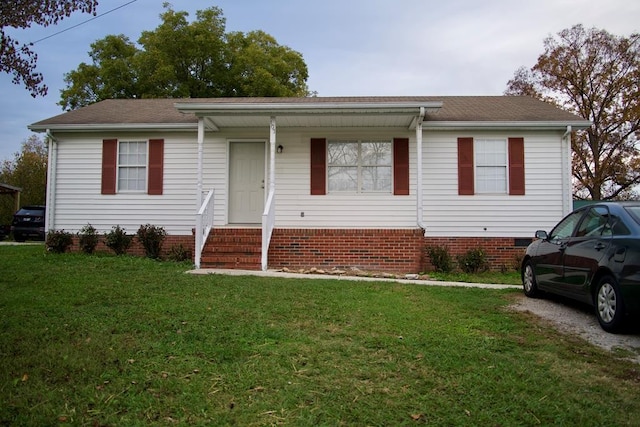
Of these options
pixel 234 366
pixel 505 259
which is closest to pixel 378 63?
pixel 505 259

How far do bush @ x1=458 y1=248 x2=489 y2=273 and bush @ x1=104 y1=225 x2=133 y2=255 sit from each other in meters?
7.70

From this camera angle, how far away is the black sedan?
176 inches

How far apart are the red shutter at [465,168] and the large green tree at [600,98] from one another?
15803 mm

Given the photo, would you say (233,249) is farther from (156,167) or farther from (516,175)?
(516,175)

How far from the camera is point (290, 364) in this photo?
12.0 ft

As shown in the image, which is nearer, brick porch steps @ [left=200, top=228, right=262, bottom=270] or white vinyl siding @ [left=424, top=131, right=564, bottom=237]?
brick porch steps @ [left=200, top=228, right=262, bottom=270]

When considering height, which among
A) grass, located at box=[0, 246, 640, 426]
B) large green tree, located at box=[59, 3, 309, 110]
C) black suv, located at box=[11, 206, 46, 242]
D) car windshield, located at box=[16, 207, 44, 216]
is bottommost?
grass, located at box=[0, 246, 640, 426]

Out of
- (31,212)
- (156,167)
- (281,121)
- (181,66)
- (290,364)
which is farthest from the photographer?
(181,66)

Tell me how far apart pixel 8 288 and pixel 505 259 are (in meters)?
9.83

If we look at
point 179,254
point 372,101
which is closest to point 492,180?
point 372,101

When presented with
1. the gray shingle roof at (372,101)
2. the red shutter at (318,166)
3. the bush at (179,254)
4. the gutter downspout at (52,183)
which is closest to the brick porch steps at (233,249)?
the bush at (179,254)

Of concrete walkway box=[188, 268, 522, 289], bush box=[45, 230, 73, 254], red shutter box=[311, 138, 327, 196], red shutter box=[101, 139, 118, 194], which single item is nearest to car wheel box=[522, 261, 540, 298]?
concrete walkway box=[188, 268, 522, 289]

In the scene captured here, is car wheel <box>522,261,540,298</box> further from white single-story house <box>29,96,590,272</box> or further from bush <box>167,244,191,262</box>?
bush <box>167,244,191,262</box>

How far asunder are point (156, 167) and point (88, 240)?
2.33 meters
